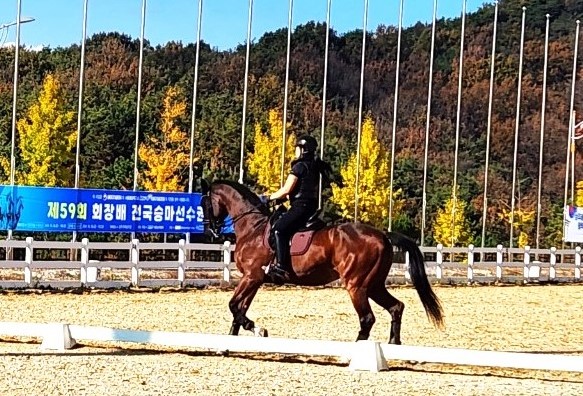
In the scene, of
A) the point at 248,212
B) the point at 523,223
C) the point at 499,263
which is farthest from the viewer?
the point at 523,223

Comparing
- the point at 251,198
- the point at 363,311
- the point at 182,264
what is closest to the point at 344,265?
the point at 363,311

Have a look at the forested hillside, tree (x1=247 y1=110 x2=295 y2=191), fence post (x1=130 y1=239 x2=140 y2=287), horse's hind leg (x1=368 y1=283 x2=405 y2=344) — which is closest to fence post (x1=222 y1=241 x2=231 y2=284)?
fence post (x1=130 y1=239 x2=140 y2=287)

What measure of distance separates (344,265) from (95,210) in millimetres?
14744

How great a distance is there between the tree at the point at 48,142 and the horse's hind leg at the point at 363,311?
3441cm

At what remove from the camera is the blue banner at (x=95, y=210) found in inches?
950

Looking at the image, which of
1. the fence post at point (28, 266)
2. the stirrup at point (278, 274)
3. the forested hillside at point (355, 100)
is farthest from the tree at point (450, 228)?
the stirrup at point (278, 274)

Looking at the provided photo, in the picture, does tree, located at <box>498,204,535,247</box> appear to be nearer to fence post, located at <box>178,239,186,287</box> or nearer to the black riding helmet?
fence post, located at <box>178,239,186,287</box>

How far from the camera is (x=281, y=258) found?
11703mm

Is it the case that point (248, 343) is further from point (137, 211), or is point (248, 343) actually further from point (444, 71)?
point (444, 71)

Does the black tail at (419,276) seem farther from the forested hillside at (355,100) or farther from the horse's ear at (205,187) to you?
the forested hillside at (355,100)

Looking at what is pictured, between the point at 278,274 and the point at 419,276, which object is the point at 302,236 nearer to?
the point at 278,274

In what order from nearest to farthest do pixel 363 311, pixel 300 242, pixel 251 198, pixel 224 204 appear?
pixel 363 311
pixel 300 242
pixel 251 198
pixel 224 204

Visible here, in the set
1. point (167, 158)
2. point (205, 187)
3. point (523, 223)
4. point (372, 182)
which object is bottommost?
point (523, 223)

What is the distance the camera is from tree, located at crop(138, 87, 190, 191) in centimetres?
4747
